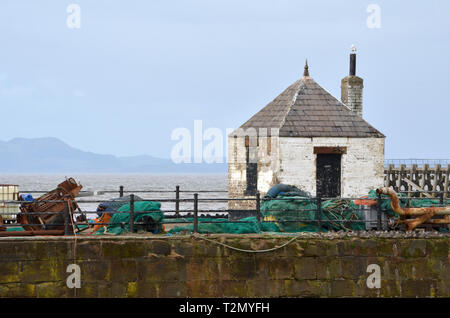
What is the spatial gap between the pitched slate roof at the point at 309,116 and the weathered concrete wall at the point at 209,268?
752 cm

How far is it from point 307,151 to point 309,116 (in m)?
Answer: 1.33

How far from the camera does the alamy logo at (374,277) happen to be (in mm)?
12812

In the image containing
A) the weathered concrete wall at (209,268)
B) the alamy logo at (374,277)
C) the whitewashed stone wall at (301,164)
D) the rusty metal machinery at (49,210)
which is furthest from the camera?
the whitewashed stone wall at (301,164)

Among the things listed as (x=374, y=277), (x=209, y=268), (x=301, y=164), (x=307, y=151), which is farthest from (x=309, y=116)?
(x=209, y=268)

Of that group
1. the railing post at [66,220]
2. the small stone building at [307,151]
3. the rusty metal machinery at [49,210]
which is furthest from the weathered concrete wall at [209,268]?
the small stone building at [307,151]

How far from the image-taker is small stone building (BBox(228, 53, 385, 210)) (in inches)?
782

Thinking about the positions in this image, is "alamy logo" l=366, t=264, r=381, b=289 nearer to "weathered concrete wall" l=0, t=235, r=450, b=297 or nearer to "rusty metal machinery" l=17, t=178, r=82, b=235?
"weathered concrete wall" l=0, t=235, r=450, b=297

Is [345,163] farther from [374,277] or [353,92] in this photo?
[374,277]

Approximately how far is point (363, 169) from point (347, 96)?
3628 millimetres

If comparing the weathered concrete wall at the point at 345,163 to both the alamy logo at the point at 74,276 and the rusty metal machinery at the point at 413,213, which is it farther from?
the alamy logo at the point at 74,276

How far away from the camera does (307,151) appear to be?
785 inches

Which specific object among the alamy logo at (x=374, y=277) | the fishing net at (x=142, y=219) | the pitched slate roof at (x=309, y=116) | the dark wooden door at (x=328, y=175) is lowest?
the alamy logo at (x=374, y=277)

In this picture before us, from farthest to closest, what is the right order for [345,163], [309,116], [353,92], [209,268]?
[353,92] → [309,116] → [345,163] → [209,268]

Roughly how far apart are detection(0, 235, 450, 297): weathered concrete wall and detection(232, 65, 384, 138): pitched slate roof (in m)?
7.52
